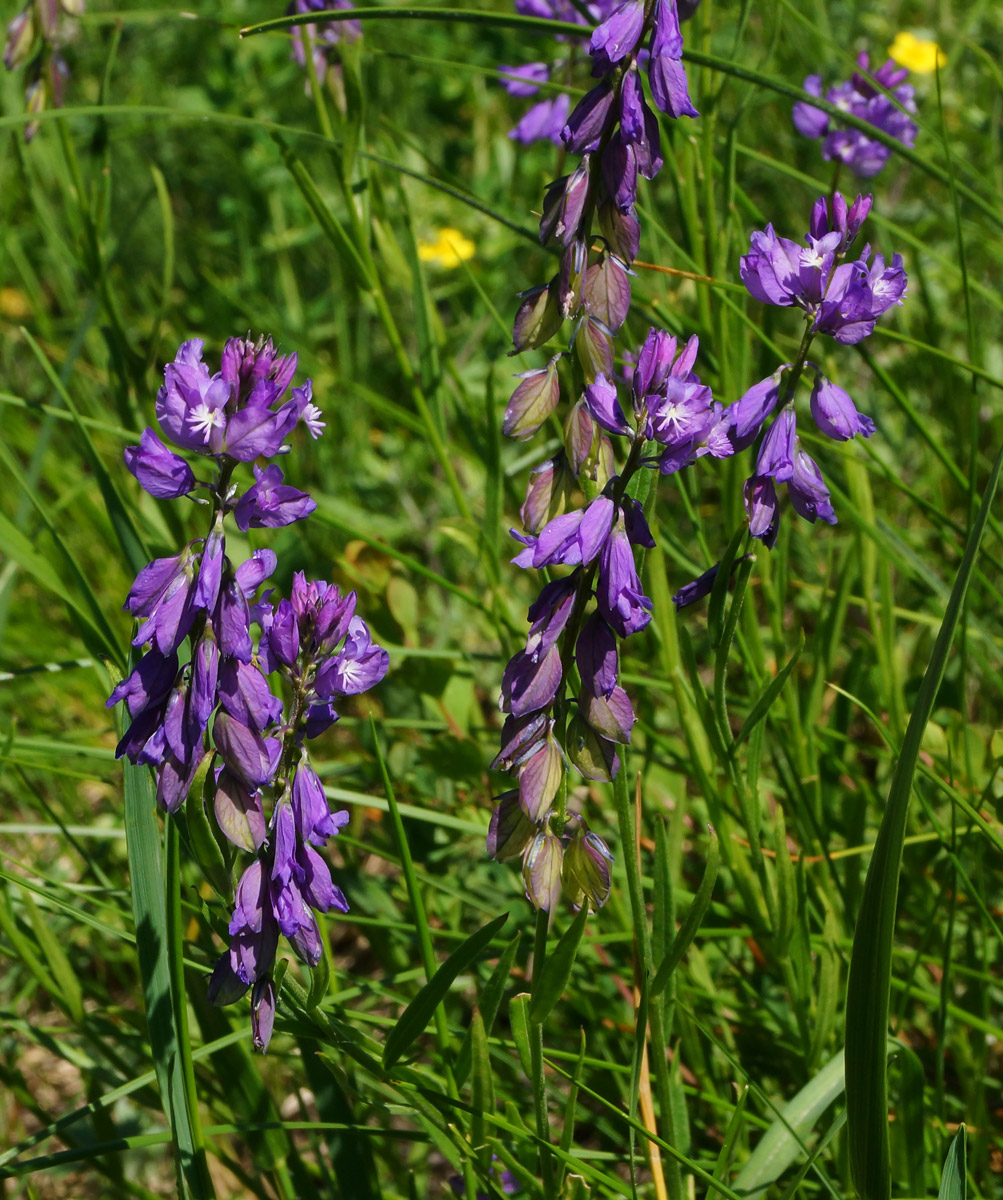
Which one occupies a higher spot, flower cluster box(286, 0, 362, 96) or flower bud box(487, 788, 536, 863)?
flower cluster box(286, 0, 362, 96)

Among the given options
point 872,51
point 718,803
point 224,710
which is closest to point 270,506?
point 224,710

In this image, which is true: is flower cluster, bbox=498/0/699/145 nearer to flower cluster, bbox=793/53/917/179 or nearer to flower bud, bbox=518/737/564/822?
flower cluster, bbox=793/53/917/179

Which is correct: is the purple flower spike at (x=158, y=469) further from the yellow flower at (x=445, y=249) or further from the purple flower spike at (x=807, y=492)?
the yellow flower at (x=445, y=249)

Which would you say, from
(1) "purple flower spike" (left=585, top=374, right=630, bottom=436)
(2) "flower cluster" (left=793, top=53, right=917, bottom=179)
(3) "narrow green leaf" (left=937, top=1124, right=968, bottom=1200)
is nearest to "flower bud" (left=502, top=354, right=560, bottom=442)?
(1) "purple flower spike" (left=585, top=374, right=630, bottom=436)

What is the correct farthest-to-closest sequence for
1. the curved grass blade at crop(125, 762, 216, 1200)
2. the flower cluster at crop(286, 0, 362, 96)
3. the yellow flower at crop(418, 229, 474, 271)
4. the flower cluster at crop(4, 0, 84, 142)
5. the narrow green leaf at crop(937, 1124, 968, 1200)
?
the yellow flower at crop(418, 229, 474, 271)
the flower cluster at crop(4, 0, 84, 142)
the flower cluster at crop(286, 0, 362, 96)
the curved grass blade at crop(125, 762, 216, 1200)
the narrow green leaf at crop(937, 1124, 968, 1200)

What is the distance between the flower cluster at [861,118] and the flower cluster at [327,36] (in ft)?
3.26

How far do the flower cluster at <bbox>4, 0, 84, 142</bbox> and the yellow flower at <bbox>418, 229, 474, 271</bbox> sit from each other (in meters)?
1.85

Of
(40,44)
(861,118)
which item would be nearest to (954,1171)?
(861,118)

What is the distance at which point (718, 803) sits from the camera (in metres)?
1.78

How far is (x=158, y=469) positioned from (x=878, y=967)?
2.74 feet

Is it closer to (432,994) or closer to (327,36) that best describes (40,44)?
(327,36)

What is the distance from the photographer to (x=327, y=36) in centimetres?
226

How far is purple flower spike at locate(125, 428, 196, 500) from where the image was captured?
103cm

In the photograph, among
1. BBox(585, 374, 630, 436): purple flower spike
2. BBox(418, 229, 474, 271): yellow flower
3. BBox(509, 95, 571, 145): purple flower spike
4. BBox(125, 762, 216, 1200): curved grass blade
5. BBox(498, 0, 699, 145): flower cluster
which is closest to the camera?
BBox(585, 374, 630, 436): purple flower spike
